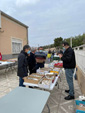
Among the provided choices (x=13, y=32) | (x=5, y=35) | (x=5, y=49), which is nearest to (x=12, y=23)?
(x=13, y=32)

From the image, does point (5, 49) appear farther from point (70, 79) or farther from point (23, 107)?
point (23, 107)

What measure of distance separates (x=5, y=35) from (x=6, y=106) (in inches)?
291

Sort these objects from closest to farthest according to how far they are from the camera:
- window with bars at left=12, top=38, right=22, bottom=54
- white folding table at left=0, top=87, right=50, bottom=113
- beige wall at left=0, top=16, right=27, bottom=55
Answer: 1. white folding table at left=0, top=87, right=50, bottom=113
2. beige wall at left=0, top=16, right=27, bottom=55
3. window with bars at left=12, top=38, right=22, bottom=54

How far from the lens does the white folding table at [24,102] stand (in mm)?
1101

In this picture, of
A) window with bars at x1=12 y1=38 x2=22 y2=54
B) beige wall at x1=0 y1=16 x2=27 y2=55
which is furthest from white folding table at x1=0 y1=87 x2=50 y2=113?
window with bars at x1=12 y1=38 x2=22 y2=54

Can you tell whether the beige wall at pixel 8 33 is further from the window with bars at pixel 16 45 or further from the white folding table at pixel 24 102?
the white folding table at pixel 24 102

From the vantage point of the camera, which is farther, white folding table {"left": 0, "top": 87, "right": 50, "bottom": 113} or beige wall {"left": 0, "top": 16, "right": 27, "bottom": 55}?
beige wall {"left": 0, "top": 16, "right": 27, "bottom": 55}

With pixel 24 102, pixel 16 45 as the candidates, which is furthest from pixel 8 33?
pixel 24 102

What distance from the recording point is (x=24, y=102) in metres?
1.25

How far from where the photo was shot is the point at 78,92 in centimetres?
296

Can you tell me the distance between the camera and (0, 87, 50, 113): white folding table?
1.10 m

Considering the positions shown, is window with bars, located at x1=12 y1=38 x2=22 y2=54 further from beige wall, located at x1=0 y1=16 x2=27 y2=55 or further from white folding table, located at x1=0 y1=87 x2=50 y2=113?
white folding table, located at x1=0 y1=87 x2=50 y2=113

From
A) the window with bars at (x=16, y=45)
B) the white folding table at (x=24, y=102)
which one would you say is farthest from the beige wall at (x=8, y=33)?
the white folding table at (x=24, y=102)

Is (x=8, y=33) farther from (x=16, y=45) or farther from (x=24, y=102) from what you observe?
(x=24, y=102)
